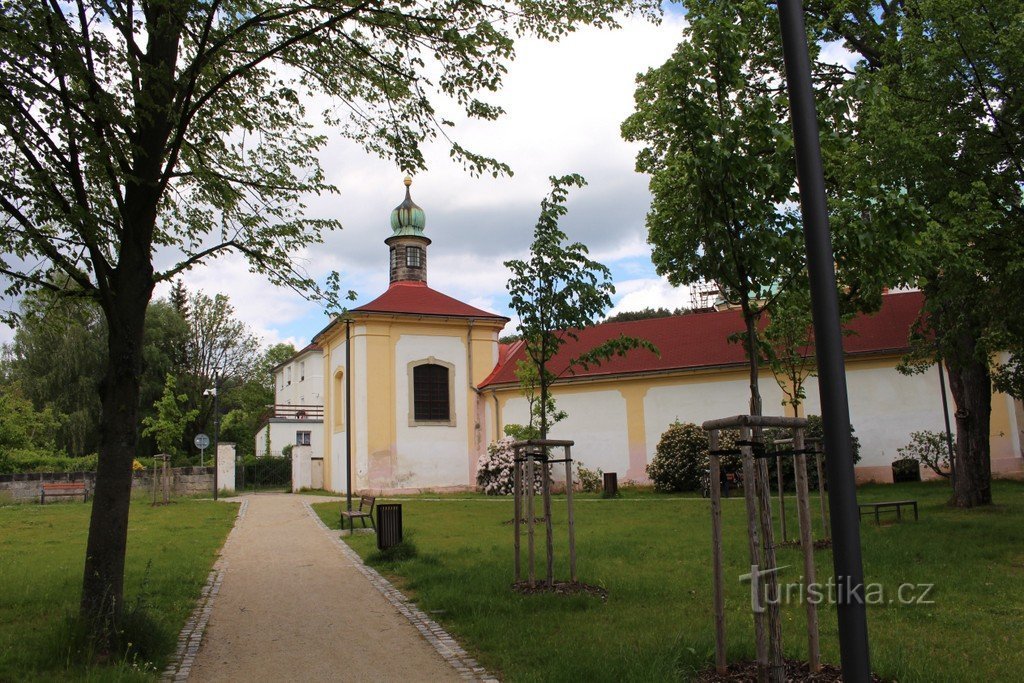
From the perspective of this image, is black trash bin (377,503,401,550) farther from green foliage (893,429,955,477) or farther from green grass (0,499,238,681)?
green foliage (893,429,955,477)

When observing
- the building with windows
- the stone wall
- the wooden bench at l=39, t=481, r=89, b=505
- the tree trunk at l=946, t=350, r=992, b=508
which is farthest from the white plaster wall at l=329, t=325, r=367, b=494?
the tree trunk at l=946, t=350, r=992, b=508

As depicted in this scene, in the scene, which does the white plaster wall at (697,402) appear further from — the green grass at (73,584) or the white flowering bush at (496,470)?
the green grass at (73,584)

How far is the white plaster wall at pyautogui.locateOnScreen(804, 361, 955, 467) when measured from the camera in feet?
79.9

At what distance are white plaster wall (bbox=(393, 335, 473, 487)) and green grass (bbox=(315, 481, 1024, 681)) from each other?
15059mm

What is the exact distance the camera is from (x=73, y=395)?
41.1 m

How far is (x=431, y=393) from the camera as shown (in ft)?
102

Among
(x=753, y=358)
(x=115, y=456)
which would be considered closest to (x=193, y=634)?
(x=115, y=456)

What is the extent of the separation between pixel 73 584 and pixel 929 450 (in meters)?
22.9

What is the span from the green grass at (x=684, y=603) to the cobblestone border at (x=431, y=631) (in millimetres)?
142

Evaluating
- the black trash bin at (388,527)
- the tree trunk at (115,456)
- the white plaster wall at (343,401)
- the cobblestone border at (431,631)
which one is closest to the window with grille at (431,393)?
the white plaster wall at (343,401)

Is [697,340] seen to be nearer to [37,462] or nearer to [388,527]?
[388,527]

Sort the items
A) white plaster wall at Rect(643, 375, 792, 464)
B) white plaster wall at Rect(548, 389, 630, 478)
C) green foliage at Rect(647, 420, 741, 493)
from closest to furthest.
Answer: green foliage at Rect(647, 420, 741, 493) → white plaster wall at Rect(643, 375, 792, 464) → white plaster wall at Rect(548, 389, 630, 478)

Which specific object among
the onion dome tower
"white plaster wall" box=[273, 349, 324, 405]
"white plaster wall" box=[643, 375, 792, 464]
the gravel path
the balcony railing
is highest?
the onion dome tower

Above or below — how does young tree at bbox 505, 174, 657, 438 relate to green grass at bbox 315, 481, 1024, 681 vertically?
above
